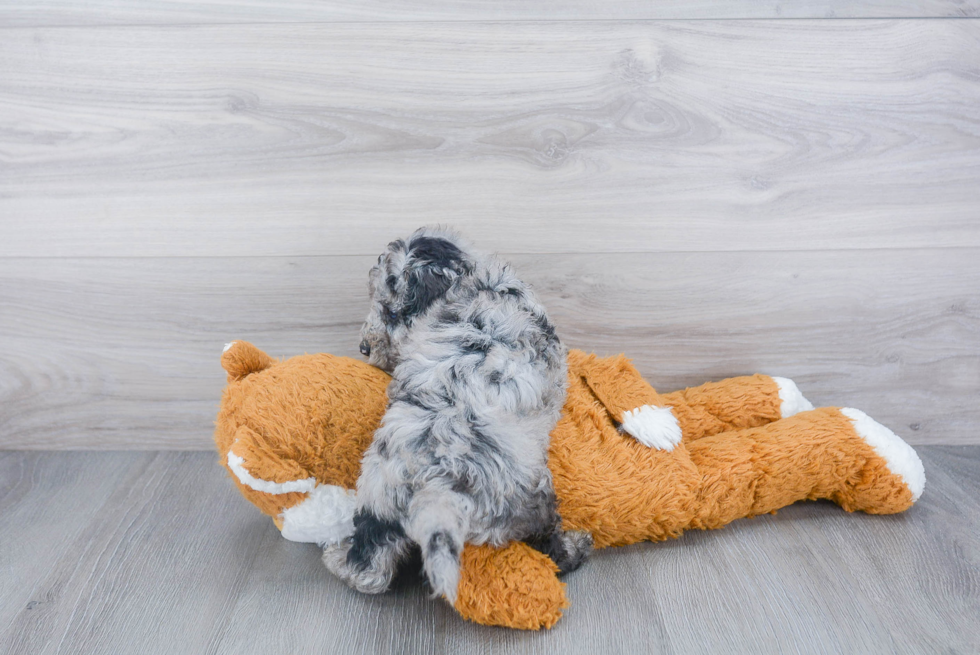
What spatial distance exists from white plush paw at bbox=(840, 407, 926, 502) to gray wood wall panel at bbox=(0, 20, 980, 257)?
1.16ft

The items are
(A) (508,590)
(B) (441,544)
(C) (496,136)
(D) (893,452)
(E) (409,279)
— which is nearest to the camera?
(B) (441,544)

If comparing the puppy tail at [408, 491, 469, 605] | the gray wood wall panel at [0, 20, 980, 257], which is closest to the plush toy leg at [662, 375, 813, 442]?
the gray wood wall panel at [0, 20, 980, 257]

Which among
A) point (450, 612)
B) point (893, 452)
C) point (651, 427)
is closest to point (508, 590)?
point (450, 612)

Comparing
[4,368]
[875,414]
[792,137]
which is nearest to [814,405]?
[875,414]

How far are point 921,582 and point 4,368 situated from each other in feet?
5.53

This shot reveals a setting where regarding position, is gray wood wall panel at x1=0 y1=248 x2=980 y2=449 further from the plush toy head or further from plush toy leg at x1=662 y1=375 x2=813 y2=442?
the plush toy head

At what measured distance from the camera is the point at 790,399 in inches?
48.5

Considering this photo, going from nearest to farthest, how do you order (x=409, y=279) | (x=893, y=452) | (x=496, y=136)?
(x=409, y=279)
(x=893, y=452)
(x=496, y=136)

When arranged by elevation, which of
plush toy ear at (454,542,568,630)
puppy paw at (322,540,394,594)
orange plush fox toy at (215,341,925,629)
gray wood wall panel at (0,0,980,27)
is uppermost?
gray wood wall panel at (0,0,980,27)

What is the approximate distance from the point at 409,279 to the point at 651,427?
445 mm

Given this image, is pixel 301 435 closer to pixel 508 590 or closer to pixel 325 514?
pixel 325 514

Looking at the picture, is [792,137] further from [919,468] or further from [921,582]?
[921,582]

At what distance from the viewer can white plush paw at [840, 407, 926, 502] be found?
1.11m

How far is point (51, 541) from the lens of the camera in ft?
3.71
